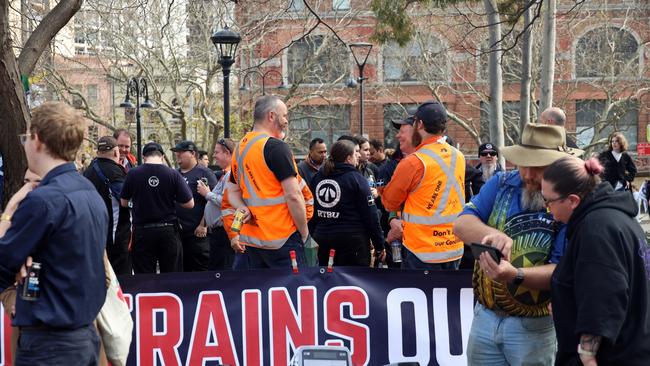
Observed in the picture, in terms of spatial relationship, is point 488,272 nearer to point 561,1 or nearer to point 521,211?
point 521,211

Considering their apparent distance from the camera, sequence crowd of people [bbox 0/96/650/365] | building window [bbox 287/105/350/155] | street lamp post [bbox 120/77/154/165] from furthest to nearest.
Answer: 1. building window [bbox 287/105/350/155]
2. street lamp post [bbox 120/77/154/165]
3. crowd of people [bbox 0/96/650/365]

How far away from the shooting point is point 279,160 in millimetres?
7129

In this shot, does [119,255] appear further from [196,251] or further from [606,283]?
[606,283]

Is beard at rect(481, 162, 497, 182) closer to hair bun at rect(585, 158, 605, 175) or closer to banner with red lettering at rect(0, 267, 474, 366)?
banner with red lettering at rect(0, 267, 474, 366)

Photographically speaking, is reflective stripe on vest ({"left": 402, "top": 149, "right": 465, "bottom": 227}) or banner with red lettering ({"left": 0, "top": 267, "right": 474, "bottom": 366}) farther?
reflective stripe on vest ({"left": 402, "top": 149, "right": 465, "bottom": 227})

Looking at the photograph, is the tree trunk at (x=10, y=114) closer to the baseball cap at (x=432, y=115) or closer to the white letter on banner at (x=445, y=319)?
the baseball cap at (x=432, y=115)

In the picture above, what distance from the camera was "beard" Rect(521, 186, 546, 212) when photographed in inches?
183

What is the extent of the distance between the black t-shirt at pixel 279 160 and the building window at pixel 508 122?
30873mm

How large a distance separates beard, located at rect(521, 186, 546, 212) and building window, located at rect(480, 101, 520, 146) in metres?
33.0

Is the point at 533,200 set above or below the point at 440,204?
above

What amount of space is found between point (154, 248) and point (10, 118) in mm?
2191

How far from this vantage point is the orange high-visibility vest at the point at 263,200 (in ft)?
23.8

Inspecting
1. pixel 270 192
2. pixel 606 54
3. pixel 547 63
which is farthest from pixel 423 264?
pixel 606 54

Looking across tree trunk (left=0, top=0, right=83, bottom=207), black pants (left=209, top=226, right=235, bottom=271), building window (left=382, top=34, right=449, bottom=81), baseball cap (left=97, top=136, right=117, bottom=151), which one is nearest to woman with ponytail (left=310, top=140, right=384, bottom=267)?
black pants (left=209, top=226, right=235, bottom=271)
